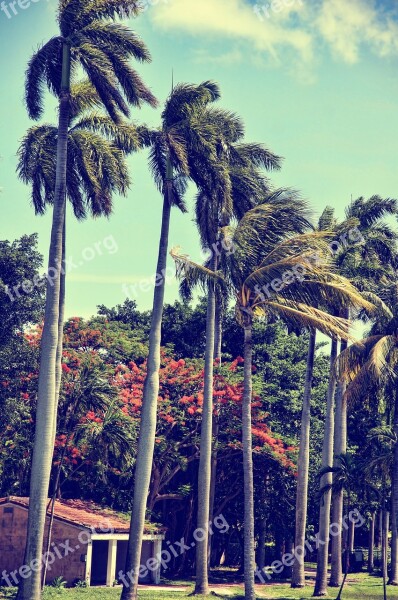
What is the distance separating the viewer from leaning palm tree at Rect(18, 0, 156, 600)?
2473cm

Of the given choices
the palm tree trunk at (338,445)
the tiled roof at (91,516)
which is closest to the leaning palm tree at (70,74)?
the tiled roof at (91,516)

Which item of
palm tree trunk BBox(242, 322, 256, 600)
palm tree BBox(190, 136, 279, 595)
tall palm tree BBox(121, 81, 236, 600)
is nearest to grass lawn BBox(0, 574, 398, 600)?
palm tree BBox(190, 136, 279, 595)

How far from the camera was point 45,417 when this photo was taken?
2395 centimetres

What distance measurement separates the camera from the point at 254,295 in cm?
2791

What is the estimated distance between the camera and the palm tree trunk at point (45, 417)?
918 inches

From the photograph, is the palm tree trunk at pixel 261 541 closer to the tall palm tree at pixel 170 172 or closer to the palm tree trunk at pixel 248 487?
the palm tree trunk at pixel 248 487

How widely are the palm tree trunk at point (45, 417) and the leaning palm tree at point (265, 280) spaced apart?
489cm

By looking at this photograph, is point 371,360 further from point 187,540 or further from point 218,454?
point 187,540

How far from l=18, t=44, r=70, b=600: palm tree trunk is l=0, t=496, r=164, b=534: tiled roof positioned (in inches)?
394

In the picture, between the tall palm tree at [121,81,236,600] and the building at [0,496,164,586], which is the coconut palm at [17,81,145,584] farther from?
the building at [0,496,164,586]

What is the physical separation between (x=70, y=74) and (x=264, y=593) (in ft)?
73.7

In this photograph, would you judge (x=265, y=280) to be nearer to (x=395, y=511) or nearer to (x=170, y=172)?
(x=170, y=172)

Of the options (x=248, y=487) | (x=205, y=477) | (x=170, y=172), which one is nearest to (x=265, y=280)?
(x=170, y=172)

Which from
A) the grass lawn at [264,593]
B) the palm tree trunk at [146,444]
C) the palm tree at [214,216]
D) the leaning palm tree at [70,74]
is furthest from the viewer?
the palm tree at [214,216]
